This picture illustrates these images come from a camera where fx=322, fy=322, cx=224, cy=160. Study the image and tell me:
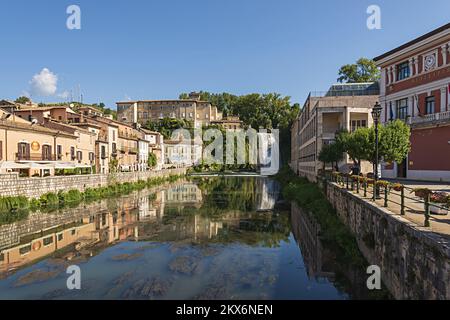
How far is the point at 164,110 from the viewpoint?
354 feet

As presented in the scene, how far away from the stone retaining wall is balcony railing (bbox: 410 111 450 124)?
31.9 metres

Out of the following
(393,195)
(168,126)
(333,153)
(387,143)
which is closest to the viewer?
Answer: (393,195)

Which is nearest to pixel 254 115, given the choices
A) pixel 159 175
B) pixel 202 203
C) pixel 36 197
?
pixel 159 175

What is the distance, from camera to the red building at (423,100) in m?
24.5

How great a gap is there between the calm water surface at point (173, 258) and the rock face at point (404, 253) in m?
1.03

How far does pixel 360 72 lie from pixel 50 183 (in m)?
57.1

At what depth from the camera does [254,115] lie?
96312 mm

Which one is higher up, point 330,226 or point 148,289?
point 330,226

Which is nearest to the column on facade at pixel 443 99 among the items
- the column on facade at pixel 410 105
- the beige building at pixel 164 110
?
the column on facade at pixel 410 105

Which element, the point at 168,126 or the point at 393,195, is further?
the point at 168,126

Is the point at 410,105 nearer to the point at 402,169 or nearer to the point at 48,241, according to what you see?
the point at 402,169

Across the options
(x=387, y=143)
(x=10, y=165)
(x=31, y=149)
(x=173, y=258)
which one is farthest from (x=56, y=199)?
(x=387, y=143)

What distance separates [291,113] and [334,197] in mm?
68404

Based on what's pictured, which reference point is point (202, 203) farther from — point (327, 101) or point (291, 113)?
point (291, 113)
